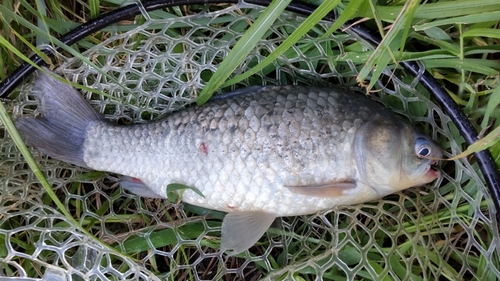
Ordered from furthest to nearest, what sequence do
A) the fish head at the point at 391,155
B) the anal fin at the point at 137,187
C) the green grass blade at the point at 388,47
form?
the anal fin at the point at 137,187, the fish head at the point at 391,155, the green grass blade at the point at 388,47

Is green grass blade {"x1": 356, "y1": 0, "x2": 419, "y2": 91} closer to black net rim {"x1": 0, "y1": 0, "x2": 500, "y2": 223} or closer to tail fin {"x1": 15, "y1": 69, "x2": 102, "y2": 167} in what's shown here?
black net rim {"x1": 0, "y1": 0, "x2": 500, "y2": 223}

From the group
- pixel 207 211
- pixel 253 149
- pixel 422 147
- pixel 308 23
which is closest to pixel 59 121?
pixel 207 211

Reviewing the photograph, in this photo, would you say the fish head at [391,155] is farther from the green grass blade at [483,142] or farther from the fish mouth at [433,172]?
the green grass blade at [483,142]

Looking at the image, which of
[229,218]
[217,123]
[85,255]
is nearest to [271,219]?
[229,218]

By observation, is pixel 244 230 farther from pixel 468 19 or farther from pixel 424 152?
pixel 468 19

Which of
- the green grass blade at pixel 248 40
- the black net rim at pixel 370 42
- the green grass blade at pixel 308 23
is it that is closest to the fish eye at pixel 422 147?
the black net rim at pixel 370 42

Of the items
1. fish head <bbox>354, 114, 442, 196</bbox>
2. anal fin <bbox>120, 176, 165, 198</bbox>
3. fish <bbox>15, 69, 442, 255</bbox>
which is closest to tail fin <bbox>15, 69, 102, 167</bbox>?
fish <bbox>15, 69, 442, 255</bbox>
